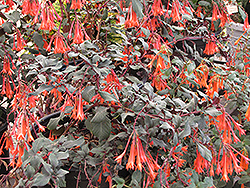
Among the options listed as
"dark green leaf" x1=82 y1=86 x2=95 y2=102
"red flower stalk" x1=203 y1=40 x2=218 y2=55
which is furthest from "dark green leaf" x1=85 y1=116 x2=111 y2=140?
"red flower stalk" x1=203 y1=40 x2=218 y2=55

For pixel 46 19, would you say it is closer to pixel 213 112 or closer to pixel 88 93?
pixel 88 93

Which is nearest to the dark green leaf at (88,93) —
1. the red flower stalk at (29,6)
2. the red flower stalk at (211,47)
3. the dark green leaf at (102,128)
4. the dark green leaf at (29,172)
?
the dark green leaf at (102,128)

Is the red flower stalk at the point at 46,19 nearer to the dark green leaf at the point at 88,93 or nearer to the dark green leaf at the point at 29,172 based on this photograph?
the dark green leaf at the point at 88,93

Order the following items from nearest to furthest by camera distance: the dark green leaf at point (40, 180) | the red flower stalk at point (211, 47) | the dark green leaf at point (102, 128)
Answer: the dark green leaf at point (40, 180)
the dark green leaf at point (102, 128)
the red flower stalk at point (211, 47)

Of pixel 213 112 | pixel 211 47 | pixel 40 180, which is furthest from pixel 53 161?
pixel 211 47

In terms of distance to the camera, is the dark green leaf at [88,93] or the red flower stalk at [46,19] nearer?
the dark green leaf at [88,93]

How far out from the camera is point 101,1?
966mm

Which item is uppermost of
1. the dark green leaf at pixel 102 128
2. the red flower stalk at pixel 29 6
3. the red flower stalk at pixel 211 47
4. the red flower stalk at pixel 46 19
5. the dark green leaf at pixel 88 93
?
the red flower stalk at pixel 29 6

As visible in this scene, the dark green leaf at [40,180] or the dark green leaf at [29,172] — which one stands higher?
the dark green leaf at [29,172]

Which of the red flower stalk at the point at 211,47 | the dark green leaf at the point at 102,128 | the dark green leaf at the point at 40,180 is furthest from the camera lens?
the red flower stalk at the point at 211,47

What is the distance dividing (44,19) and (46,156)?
0.37 meters

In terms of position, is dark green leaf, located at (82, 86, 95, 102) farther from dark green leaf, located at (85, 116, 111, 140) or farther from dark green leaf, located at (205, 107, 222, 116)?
dark green leaf, located at (205, 107, 222, 116)

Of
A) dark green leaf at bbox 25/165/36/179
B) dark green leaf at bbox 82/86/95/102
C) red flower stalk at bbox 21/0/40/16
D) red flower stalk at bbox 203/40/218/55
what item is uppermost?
red flower stalk at bbox 21/0/40/16

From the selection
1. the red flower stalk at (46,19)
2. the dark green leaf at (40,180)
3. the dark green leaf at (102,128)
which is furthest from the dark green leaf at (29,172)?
the red flower stalk at (46,19)
